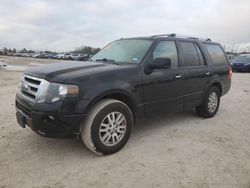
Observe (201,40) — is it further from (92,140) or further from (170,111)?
(92,140)

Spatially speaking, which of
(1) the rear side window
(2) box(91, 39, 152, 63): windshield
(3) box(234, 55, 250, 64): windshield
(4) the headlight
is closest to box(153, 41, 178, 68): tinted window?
(2) box(91, 39, 152, 63): windshield

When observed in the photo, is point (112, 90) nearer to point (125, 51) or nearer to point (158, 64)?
point (158, 64)

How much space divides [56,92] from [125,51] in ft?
6.08

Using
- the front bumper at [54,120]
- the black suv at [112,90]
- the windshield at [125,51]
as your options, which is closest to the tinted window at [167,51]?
the black suv at [112,90]

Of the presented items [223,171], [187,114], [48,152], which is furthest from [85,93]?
[187,114]

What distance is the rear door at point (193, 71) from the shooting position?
18.2ft

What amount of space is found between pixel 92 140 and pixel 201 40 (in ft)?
12.2

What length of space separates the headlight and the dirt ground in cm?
91

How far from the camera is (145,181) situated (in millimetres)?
3416

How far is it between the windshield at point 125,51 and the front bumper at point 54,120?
155 cm

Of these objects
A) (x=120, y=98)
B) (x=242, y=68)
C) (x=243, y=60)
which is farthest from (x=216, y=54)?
(x=243, y=60)

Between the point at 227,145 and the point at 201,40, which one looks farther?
the point at 201,40

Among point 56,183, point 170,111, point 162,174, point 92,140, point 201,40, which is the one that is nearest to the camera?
point 56,183

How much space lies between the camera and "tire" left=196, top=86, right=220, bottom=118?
623 centimetres
